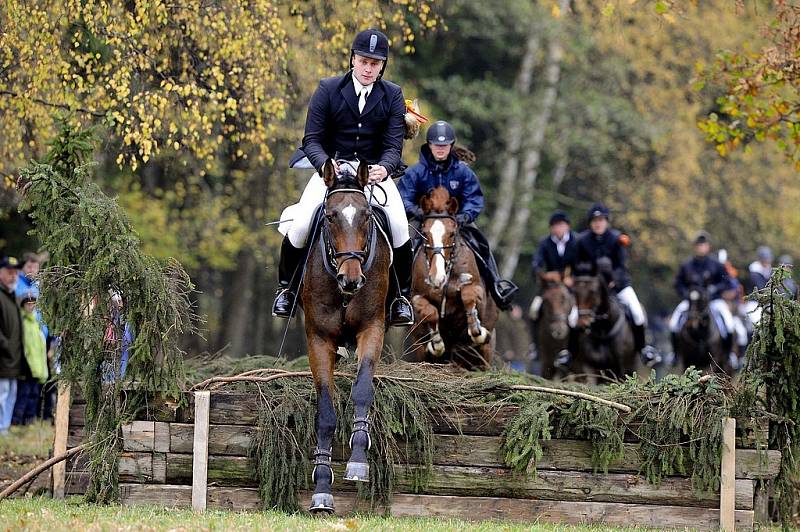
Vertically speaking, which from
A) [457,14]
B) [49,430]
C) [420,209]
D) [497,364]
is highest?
[457,14]

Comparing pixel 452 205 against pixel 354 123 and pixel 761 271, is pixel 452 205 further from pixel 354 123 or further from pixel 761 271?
pixel 761 271

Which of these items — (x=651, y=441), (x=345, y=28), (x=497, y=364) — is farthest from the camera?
(x=345, y=28)

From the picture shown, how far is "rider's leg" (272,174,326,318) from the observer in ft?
33.6

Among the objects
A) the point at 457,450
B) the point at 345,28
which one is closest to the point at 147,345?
the point at 457,450

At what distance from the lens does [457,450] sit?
10.1 m

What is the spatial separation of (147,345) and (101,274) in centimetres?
67

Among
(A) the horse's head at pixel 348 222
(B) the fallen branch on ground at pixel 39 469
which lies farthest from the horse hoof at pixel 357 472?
(B) the fallen branch on ground at pixel 39 469

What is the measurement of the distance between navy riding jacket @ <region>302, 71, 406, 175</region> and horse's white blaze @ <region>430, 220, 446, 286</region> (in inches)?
85.2

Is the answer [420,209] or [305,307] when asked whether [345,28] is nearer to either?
[420,209]

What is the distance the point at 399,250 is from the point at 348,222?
126 centimetres

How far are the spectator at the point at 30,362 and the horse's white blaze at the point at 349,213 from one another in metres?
8.51

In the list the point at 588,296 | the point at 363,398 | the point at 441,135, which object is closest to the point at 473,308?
the point at 441,135

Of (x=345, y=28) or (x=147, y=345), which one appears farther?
(x=345, y=28)

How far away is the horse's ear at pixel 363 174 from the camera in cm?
968
